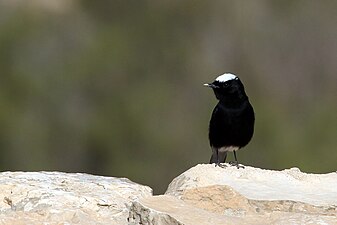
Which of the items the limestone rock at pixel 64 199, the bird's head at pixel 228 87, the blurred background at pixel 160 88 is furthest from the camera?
the blurred background at pixel 160 88

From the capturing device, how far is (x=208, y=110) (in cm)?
1412

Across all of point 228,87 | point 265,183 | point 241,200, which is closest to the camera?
point 241,200

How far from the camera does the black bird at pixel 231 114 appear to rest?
6.14 m

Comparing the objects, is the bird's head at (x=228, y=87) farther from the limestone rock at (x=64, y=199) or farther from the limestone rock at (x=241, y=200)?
the limestone rock at (x=64, y=199)

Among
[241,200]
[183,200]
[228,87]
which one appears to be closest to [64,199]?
[183,200]

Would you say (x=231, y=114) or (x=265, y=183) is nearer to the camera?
(x=265, y=183)

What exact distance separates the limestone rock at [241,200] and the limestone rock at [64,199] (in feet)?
0.73

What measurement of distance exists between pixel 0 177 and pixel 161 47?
986cm

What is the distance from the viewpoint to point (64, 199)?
162 inches

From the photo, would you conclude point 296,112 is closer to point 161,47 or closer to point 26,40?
point 161,47

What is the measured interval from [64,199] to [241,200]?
809 millimetres

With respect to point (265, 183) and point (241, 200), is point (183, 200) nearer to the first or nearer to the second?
point (241, 200)

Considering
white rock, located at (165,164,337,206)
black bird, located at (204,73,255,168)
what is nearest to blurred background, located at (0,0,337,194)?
black bird, located at (204,73,255,168)

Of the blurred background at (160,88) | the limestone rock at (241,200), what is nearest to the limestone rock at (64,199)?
the limestone rock at (241,200)
